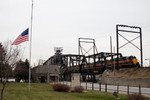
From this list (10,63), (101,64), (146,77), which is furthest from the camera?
(101,64)

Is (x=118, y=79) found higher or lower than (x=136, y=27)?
lower

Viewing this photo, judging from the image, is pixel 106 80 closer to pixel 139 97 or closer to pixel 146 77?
pixel 146 77

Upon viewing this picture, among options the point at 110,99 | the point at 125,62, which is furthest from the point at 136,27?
the point at 110,99

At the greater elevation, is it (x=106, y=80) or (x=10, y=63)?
(x=10, y=63)

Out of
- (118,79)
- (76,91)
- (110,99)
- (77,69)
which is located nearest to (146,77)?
(118,79)

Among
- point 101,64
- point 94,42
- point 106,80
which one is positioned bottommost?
point 106,80

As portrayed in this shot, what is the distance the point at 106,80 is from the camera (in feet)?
140

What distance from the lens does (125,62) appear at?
144 ft

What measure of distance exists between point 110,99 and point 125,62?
97.0ft

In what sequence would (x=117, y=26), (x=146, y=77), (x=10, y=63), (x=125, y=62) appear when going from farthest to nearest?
(x=125, y=62)
(x=117, y=26)
(x=146, y=77)
(x=10, y=63)

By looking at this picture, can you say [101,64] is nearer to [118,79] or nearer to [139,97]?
[118,79]

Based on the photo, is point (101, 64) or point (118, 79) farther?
point (101, 64)

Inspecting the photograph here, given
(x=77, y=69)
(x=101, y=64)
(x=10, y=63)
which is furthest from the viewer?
(x=77, y=69)

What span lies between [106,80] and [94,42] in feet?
78.6
